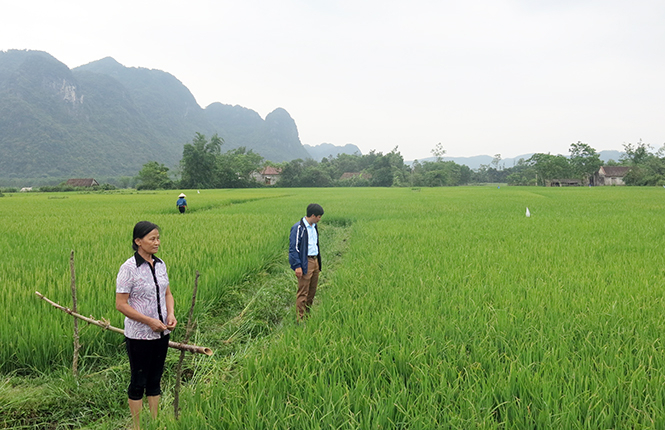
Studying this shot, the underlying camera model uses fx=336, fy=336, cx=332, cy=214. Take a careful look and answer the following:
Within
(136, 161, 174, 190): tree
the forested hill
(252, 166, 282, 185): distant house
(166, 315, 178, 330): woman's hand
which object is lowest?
(166, 315, 178, 330): woman's hand

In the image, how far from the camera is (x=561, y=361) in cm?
221

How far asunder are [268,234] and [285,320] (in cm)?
434

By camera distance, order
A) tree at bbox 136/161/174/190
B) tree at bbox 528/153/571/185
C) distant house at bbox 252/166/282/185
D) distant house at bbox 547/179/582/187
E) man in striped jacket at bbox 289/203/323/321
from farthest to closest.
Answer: distant house at bbox 252/166/282/185, distant house at bbox 547/179/582/187, tree at bbox 528/153/571/185, tree at bbox 136/161/174/190, man in striped jacket at bbox 289/203/323/321

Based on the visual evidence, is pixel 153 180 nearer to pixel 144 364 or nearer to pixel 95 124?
pixel 144 364

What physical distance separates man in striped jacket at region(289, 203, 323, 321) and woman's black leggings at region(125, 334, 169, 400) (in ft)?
5.60

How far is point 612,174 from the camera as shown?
57.5 meters

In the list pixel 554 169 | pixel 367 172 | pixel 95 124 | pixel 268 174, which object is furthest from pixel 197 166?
pixel 95 124

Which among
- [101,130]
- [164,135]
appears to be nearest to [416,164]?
[101,130]

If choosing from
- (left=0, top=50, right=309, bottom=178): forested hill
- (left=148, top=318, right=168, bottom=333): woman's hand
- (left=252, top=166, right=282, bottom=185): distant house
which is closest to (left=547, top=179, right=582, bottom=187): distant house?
(left=252, top=166, right=282, bottom=185): distant house

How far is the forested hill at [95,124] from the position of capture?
87938 mm

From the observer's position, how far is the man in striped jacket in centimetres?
361

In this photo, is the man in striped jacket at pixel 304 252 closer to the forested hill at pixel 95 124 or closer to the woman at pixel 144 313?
the woman at pixel 144 313

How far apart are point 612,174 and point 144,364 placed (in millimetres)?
74526

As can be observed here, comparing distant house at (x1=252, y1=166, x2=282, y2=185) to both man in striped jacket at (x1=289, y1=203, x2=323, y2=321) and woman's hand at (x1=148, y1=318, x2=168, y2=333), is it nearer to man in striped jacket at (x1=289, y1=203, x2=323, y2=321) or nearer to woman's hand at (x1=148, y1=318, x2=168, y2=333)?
man in striped jacket at (x1=289, y1=203, x2=323, y2=321)
